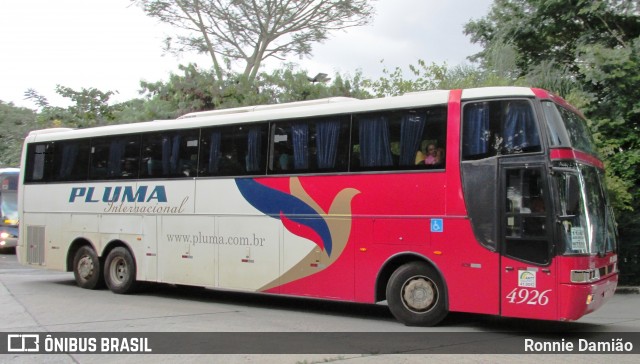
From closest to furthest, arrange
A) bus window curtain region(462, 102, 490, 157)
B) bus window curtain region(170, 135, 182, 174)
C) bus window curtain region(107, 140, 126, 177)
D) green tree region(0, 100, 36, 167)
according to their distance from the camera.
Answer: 1. bus window curtain region(462, 102, 490, 157)
2. bus window curtain region(170, 135, 182, 174)
3. bus window curtain region(107, 140, 126, 177)
4. green tree region(0, 100, 36, 167)

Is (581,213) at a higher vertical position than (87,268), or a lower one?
higher

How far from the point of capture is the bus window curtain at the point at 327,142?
10.3m

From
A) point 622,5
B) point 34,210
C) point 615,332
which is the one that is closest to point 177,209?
point 34,210

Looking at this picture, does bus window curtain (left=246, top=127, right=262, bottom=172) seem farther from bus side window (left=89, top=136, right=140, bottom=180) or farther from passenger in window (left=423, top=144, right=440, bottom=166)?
passenger in window (left=423, top=144, right=440, bottom=166)

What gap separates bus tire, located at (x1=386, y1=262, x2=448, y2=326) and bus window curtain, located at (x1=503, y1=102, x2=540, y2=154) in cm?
224

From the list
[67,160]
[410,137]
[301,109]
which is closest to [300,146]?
[301,109]

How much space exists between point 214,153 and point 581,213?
6714 mm

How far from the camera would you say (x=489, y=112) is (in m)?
8.93

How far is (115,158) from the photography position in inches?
532

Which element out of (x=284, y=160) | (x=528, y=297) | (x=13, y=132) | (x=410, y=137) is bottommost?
(x=528, y=297)

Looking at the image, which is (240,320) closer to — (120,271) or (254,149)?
(254,149)

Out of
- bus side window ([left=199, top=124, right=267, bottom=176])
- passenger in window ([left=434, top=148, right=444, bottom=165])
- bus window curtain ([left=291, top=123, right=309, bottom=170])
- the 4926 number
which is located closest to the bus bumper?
the 4926 number

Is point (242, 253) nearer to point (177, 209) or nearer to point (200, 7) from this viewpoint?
point (177, 209)

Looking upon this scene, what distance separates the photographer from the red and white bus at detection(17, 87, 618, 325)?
27.6 ft
